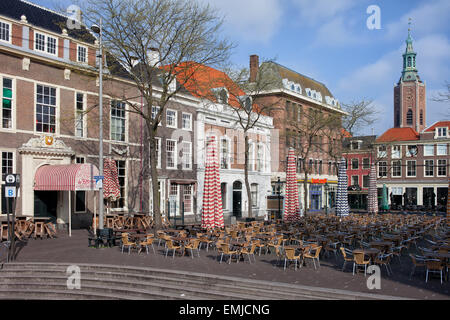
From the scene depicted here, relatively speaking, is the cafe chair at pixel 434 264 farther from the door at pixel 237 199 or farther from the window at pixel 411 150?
the window at pixel 411 150

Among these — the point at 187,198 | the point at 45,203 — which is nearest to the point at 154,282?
the point at 45,203

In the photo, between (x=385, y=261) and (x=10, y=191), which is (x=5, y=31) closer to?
(x=10, y=191)

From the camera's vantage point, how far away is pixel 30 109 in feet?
77.7

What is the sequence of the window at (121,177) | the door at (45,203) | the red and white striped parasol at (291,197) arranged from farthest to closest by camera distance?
the window at (121,177)
the red and white striped parasol at (291,197)
the door at (45,203)

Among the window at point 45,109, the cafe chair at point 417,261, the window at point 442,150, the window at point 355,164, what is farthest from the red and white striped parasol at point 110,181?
the window at point 442,150

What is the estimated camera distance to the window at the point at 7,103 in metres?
22.6

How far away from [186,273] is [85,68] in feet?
48.6

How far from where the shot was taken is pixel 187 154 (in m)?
35.1

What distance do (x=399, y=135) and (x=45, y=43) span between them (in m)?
56.9

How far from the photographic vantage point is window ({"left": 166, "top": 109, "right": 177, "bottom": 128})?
33.1 meters

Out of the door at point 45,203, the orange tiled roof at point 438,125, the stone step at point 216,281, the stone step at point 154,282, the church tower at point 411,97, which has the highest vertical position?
the church tower at point 411,97

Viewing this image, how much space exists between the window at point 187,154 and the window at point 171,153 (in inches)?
42.1

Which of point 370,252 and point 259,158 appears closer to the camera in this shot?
point 370,252

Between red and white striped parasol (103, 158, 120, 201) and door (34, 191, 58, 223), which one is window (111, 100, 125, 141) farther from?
door (34, 191, 58, 223)
